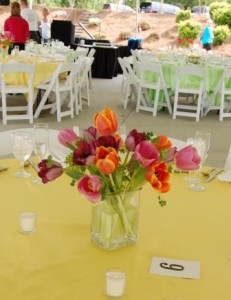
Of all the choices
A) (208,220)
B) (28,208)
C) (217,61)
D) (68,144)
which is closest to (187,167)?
(68,144)

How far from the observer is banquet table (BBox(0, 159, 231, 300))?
1320 millimetres

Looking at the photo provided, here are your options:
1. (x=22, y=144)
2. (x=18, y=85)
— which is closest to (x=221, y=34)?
(x=18, y=85)

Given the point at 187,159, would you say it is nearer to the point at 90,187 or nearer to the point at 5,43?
the point at 90,187

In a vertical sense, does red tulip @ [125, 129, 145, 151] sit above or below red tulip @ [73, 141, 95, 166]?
above

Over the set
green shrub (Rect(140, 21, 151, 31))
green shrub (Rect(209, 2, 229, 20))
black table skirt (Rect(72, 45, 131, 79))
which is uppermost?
green shrub (Rect(209, 2, 229, 20))

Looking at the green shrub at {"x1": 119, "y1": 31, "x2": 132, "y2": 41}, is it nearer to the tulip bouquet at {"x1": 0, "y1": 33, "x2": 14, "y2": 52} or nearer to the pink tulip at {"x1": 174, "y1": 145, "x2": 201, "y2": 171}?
the tulip bouquet at {"x1": 0, "y1": 33, "x2": 14, "y2": 52}

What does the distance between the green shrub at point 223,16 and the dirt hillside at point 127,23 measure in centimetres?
64

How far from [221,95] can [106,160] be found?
6950 millimetres

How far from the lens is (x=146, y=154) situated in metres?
1.33

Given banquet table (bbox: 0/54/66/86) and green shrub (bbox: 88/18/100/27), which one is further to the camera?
green shrub (bbox: 88/18/100/27)

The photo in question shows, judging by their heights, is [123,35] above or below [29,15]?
below

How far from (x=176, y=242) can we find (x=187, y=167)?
1.11 feet

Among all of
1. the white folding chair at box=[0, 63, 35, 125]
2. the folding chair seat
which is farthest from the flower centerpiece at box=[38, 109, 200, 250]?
the folding chair seat

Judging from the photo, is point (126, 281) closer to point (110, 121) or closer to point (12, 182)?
point (110, 121)
